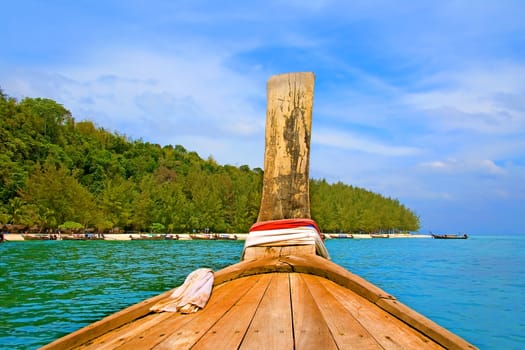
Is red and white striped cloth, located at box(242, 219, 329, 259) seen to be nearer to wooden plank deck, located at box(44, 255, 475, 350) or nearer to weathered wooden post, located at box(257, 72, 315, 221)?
weathered wooden post, located at box(257, 72, 315, 221)

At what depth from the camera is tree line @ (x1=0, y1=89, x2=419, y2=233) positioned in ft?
205

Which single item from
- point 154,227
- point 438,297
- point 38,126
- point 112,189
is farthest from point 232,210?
point 438,297

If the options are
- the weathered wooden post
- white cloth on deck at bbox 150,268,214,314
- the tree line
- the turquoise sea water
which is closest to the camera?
white cloth on deck at bbox 150,268,214,314

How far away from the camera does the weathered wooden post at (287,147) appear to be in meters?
3.75

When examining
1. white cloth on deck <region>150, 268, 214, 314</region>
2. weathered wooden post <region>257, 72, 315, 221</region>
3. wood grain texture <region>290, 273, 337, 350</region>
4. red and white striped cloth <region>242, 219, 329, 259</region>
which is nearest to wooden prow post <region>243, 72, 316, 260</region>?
weathered wooden post <region>257, 72, 315, 221</region>

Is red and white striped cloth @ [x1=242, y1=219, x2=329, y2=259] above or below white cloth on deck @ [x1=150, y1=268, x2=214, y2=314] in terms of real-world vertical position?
above

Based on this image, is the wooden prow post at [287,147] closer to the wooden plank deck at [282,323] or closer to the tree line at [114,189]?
the wooden plank deck at [282,323]

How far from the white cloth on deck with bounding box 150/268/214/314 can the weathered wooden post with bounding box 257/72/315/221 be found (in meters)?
1.16

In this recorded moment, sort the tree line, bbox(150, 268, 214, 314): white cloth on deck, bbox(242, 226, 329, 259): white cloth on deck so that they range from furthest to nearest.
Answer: the tree line
bbox(242, 226, 329, 259): white cloth on deck
bbox(150, 268, 214, 314): white cloth on deck

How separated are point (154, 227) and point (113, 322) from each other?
247 feet

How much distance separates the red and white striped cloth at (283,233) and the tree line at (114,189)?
49232 millimetres

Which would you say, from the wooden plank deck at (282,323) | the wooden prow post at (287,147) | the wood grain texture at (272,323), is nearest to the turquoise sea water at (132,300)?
the wooden prow post at (287,147)

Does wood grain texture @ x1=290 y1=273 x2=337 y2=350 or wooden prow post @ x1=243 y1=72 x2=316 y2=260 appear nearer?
wood grain texture @ x1=290 y1=273 x2=337 y2=350

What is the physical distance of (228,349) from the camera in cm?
177
